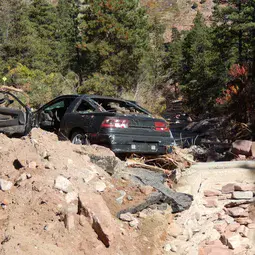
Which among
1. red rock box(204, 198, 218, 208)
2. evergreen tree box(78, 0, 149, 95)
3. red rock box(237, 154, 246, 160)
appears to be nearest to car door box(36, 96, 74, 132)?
red rock box(204, 198, 218, 208)

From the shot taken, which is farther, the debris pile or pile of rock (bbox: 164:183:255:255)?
pile of rock (bbox: 164:183:255:255)

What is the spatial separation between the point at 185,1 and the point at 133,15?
97979 mm

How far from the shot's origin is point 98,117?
8.38 meters

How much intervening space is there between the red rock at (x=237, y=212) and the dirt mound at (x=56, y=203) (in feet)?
4.83

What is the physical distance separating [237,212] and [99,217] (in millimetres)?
2671

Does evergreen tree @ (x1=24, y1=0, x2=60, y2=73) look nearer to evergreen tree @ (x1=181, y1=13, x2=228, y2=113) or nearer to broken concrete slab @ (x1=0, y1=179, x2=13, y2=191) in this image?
evergreen tree @ (x1=181, y1=13, x2=228, y2=113)

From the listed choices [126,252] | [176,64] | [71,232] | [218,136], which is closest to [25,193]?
[71,232]

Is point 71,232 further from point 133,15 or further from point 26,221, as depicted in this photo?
point 133,15

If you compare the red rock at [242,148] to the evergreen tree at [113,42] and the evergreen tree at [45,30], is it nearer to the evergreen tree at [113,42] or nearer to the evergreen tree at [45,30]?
the evergreen tree at [113,42]

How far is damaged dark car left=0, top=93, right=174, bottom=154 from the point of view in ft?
26.9

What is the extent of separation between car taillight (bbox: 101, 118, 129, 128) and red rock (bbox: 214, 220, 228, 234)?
272 cm

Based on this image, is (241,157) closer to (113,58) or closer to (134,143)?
(134,143)

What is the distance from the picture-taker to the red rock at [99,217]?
5.06 metres

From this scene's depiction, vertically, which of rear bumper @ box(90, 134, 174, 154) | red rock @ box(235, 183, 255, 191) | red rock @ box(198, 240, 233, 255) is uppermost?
rear bumper @ box(90, 134, 174, 154)
